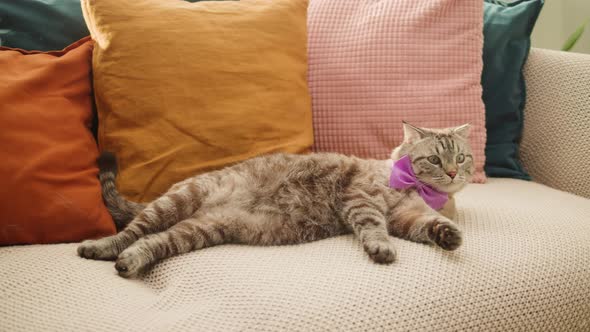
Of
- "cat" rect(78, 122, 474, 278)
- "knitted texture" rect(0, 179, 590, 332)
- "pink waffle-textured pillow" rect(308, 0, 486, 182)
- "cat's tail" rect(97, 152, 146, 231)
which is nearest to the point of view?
"knitted texture" rect(0, 179, 590, 332)

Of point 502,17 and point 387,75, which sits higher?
point 502,17

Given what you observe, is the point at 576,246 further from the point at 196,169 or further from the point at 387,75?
the point at 196,169

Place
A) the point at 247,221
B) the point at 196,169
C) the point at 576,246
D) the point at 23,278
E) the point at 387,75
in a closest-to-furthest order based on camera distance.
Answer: the point at 23,278 → the point at 576,246 → the point at 247,221 → the point at 196,169 → the point at 387,75

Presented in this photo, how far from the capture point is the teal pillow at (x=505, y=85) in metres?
1.99

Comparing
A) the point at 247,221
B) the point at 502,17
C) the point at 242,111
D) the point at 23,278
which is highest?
the point at 502,17

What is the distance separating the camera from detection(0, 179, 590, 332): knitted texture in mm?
991

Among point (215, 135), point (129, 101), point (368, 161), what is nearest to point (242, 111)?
point (215, 135)

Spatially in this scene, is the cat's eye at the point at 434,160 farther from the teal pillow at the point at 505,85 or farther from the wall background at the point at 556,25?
the wall background at the point at 556,25

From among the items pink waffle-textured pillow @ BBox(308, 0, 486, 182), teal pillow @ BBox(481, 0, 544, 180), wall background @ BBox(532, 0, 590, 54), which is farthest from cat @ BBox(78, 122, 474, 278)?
wall background @ BBox(532, 0, 590, 54)

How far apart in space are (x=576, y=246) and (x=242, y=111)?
107 cm

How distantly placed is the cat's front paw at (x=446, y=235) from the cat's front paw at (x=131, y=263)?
76 cm

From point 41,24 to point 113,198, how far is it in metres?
0.70

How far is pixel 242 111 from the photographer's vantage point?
1.61 metres

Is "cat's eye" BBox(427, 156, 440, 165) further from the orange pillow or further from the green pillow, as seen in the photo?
the green pillow
